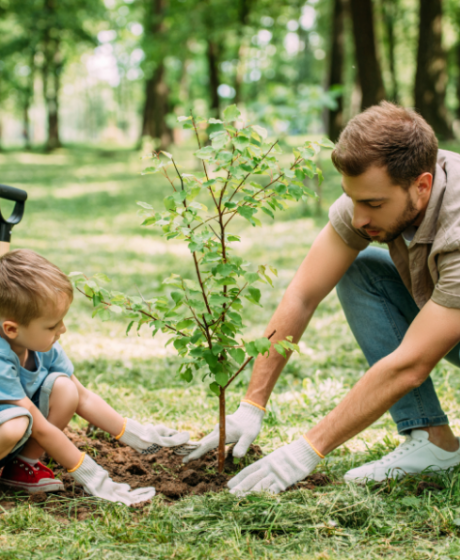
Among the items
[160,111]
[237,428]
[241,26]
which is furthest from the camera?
[160,111]

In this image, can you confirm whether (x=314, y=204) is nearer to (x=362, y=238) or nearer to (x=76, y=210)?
(x=76, y=210)

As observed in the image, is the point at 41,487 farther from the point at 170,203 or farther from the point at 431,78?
the point at 431,78

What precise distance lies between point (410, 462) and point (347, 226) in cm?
101

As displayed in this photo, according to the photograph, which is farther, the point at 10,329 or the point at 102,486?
the point at 102,486

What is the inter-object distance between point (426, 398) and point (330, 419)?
52 cm

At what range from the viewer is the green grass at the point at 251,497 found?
181cm

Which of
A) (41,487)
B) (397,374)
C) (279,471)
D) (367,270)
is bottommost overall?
(41,487)

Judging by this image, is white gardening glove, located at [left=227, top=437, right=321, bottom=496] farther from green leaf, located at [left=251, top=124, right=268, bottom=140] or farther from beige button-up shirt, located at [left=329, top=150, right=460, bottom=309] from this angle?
green leaf, located at [left=251, top=124, right=268, bottom=140]

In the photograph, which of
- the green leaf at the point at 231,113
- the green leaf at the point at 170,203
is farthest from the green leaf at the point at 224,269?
the green leaf at the point at 231,113

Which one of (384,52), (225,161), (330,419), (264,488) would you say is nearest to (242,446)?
(264,488)

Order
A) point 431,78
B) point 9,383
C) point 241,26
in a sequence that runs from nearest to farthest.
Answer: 1. point 9,383
2. point 431,78
3. point 241,26

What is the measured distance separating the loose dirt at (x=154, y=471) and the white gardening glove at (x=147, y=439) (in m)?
0.05

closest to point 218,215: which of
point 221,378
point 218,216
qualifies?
point 218,216

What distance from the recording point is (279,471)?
2.10 m
